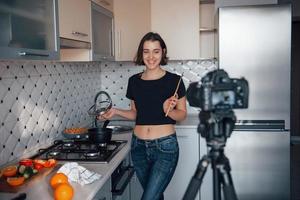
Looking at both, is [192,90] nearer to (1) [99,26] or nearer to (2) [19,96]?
(2) [19,96]

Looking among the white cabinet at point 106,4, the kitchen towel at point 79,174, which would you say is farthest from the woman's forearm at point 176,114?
the white cabinet at point 106,4

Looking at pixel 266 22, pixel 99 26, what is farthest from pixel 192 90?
pixel 266 22

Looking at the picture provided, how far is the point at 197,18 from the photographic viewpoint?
111 inches

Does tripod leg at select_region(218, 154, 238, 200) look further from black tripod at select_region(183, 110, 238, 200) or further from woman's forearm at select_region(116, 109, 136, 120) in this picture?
woman's forearm at select_region(116, 109, 136, 120)

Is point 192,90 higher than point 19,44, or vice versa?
point 19,44

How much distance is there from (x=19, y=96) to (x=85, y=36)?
482mm

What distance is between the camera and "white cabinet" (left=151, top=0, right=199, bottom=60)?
9.23ft

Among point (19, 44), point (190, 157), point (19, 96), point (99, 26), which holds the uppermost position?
point (99, 26)

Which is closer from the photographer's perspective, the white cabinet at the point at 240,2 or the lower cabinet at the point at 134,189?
the lower cabinet at the point at 134,189

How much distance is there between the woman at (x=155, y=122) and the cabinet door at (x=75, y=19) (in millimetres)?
329

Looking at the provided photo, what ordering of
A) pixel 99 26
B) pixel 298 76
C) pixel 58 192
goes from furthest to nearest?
1. pixel 298 76
2. pixel 99 26
3. pixel 58 192

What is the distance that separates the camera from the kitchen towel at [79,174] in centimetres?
144

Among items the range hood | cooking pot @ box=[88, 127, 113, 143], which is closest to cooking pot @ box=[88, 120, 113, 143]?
cooking pot @ box=[88, 127, 113, 143]

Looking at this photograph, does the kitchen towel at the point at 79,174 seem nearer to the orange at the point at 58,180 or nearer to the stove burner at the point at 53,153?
the orange at the point at 58,180
